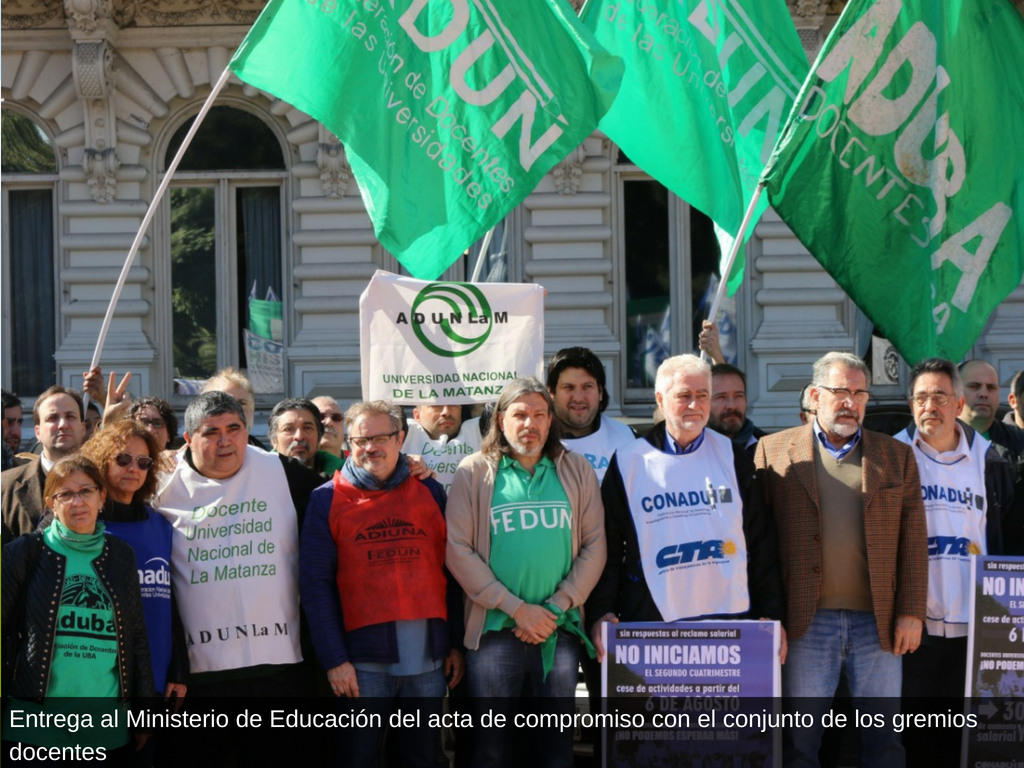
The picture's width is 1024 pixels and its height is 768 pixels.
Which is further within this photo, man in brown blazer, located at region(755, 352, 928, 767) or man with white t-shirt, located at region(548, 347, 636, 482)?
man with white t-shirt, located at region(548, 347, 636, 482)

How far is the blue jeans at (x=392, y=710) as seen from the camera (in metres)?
5.79

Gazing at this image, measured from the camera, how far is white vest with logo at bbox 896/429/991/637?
617 cm

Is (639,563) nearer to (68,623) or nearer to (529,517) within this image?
(529,517)

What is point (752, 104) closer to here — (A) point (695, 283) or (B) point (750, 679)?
(B) point (750, 679)

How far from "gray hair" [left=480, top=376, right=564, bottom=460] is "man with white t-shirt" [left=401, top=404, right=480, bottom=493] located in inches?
48.7

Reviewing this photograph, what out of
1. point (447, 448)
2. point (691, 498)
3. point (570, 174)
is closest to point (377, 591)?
point (691, 498)

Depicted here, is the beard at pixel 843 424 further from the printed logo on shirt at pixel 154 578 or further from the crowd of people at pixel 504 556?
the printed logo on shirt at pixel 154 578

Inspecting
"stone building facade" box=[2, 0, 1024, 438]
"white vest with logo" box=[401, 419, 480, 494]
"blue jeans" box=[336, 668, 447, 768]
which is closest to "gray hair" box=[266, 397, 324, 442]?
"white vest with logo" box=[401, 419, 480, 494]

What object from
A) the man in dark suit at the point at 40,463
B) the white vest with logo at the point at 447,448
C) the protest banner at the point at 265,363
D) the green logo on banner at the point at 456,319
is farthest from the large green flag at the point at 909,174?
the protest banner at the point at 265,363

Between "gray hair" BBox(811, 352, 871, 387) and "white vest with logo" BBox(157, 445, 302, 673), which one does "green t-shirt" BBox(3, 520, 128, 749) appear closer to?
"white vest with logo" BBox(157, 445, 302, 673)

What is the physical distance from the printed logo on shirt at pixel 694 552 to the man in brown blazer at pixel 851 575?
0.29 metres

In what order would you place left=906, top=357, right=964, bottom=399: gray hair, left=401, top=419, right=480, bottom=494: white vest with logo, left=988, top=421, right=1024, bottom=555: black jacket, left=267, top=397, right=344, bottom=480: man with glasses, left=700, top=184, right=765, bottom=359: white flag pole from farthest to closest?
left=401, top=419, right=480, bottom=494: white vest with logo
left=700, top=184, right=765, bottom=359: white flag pole
left=267, top=397, right=344, bottom=480: man with glasses
left=988, top=421, right=1024, bottom=555: black jacket
left=906, top=357, right=964, bottom=399: gray hair

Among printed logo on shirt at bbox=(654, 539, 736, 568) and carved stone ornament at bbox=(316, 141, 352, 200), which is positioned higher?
carved stone ornament at bbox=(316, 141, 352, 200)

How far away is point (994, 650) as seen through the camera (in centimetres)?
607
